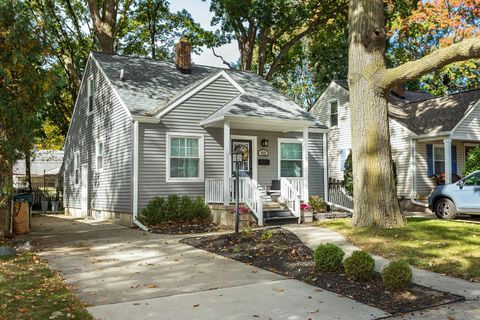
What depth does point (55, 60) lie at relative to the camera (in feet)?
90.1

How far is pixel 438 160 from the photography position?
64.6 feet

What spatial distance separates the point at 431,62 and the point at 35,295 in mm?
8800

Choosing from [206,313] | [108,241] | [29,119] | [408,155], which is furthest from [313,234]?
[408,155]

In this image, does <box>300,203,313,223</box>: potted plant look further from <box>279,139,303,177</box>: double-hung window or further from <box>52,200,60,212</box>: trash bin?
<box>52,200,60,212</box>: trash bin

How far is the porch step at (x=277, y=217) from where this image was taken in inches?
525

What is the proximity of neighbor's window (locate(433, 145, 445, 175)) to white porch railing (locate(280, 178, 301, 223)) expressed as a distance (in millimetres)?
8932

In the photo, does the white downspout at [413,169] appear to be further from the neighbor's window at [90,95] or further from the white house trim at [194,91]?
the neighbor's window at [90,95]

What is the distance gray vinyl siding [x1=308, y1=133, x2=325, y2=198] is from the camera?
16.9 metres

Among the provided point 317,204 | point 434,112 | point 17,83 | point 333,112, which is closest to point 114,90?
point 17,83

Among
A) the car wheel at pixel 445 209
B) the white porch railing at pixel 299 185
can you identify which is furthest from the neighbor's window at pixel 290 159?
the car wheel at pixel 445 209

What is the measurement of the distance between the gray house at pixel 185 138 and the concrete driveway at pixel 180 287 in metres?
4.55

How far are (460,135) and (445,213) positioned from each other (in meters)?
6.13

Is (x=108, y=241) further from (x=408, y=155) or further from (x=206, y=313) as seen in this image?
(x=408, y=155)

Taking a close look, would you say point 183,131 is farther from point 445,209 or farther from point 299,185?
point 445,209
